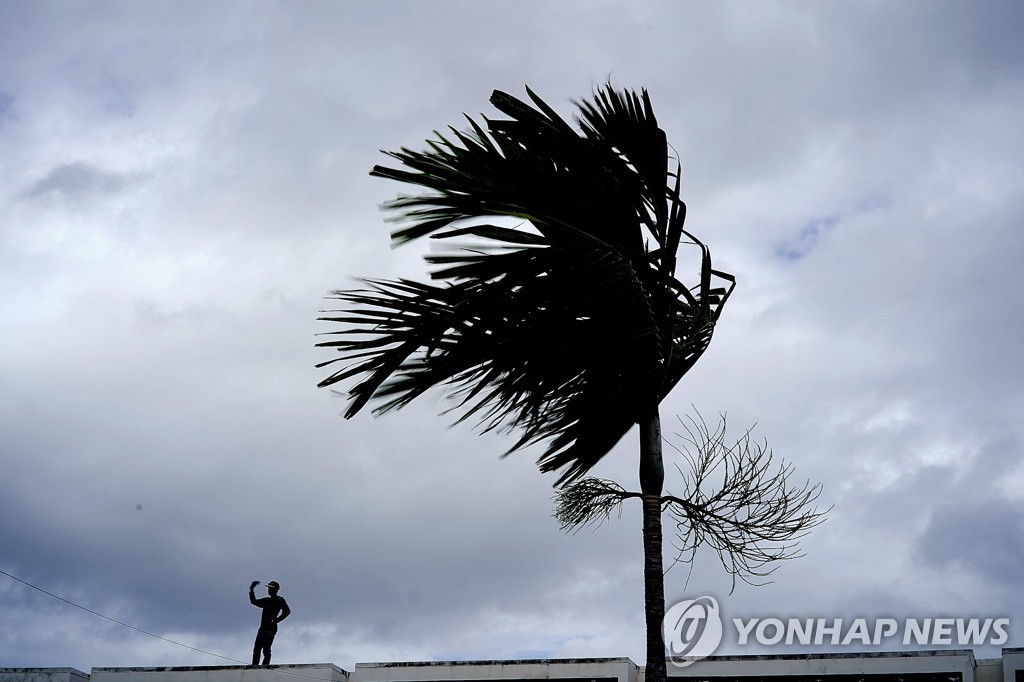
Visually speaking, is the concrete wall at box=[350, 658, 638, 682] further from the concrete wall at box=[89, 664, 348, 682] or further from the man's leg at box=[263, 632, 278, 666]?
the man's leg at box=[263, 632, 278, 666]

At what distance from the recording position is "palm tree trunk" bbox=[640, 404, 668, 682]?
17.4 feet

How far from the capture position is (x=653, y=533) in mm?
5547

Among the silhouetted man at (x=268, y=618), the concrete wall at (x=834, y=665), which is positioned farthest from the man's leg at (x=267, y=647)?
the concrete wall at (x=834, y=665)

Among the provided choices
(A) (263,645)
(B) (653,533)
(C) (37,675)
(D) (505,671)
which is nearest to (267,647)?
(A) (263,645)

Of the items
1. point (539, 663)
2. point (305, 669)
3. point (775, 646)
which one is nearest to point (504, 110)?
point (775, 646)

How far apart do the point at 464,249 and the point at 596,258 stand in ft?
2.17

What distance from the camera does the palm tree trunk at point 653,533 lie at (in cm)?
530

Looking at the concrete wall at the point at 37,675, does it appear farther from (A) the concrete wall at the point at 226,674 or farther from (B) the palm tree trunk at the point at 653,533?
(B) the palm tree trunk at the point at 653,533

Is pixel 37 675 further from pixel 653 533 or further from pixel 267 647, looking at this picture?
pixel 653 533

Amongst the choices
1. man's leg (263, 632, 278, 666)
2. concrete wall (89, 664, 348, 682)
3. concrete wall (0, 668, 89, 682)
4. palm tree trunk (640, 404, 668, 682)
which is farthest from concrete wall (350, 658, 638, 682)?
palm tree trunk (640, 404, 668, 682)

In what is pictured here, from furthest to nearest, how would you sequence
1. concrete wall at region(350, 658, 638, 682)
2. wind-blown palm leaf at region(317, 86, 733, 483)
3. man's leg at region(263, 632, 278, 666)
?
1. man's leg at region(263, 632, 278, 666)
2. concrete wall at region(350, 658, 638, 682)
3. wind-blown palm leaf at region(317, 86, 733, 483)

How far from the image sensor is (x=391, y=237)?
18.1ft

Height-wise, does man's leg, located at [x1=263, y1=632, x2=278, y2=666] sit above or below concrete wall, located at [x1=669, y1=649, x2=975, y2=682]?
above

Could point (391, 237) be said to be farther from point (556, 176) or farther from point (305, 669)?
point (305, 669)
